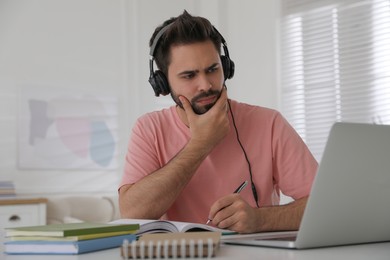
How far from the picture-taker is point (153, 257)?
94 centimetres

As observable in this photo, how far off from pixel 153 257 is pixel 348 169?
358 millimetres

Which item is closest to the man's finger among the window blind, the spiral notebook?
the spiral notebook

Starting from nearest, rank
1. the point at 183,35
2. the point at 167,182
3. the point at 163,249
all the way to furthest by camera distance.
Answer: the point at 163,249, the point at 167,182, the point at 183,35

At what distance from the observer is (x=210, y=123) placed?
1.86 m

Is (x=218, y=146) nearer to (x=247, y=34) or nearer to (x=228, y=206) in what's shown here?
(x=228, y=206)

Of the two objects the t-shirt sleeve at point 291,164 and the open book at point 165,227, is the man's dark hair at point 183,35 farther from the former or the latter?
the open book at point 165,227

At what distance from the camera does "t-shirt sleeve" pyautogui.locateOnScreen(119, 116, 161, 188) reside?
1.87 m

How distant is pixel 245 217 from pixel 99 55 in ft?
10.3

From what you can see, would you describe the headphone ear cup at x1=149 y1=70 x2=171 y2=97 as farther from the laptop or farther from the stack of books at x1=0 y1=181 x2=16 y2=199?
the stack of books at x1=0 y1=181 x2=16 y2=199

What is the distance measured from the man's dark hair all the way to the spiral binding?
3.69 ft

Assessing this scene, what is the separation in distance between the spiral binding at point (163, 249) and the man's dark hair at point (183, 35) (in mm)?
1124

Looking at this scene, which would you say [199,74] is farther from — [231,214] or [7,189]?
[7,189]

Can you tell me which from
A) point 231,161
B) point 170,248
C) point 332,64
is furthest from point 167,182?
point 332,64

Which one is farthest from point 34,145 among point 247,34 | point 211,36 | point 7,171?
point 211,36
